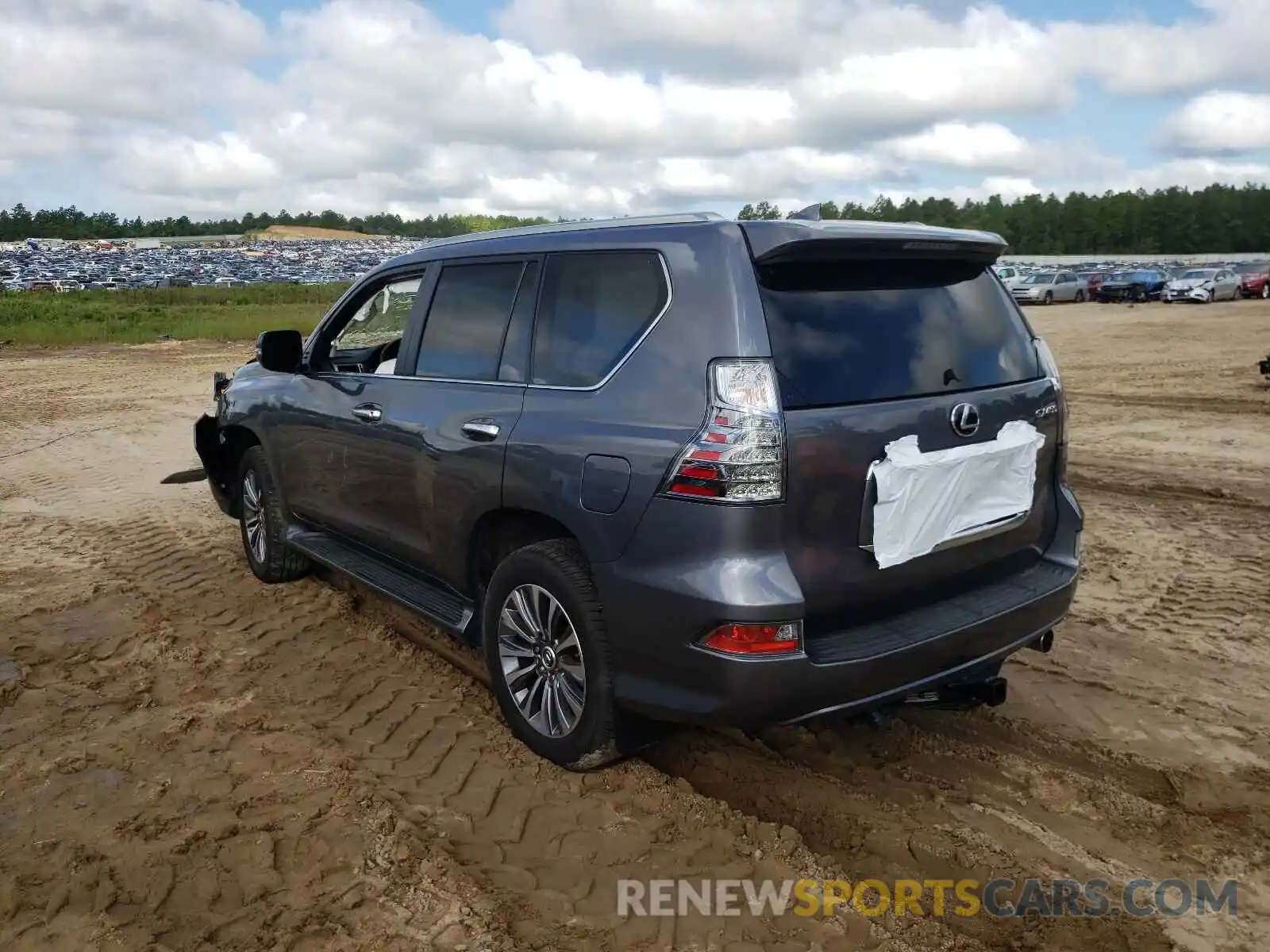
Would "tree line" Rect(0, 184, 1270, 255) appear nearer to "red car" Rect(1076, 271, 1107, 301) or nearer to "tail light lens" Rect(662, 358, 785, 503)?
"red car" Rect(1076, 271, 1107, 301)

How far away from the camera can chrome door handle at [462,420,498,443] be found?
3.56 meters

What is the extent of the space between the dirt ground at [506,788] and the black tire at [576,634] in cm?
15

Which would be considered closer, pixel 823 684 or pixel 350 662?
pixel 823 684

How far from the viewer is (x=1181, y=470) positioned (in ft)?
27.5

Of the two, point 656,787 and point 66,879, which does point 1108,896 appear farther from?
point 66,879

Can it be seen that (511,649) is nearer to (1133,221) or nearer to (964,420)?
(964,420)

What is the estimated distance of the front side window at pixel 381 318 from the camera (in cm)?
448

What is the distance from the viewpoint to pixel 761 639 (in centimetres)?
280

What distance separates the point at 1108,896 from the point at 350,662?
11.1ft

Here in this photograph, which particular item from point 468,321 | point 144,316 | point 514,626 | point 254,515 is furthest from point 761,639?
point 144,316

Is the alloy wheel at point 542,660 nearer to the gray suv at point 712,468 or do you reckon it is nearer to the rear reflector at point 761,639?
the gray suv at point 712,468

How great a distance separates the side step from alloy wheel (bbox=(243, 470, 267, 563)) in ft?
1.86

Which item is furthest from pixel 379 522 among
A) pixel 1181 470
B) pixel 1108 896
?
pixel 1181 470

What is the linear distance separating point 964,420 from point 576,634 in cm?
148
